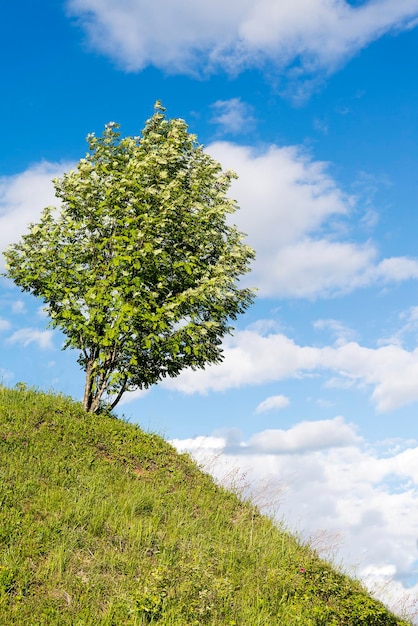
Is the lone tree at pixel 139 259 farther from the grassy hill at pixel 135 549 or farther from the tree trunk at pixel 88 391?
the grassy hill at pixel 135 549

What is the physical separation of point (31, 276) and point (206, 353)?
22.5ft

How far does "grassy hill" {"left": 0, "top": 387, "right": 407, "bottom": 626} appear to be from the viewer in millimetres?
9992

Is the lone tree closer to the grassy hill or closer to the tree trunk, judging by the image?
the tree trunk

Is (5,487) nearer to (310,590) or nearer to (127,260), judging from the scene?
(310,590)

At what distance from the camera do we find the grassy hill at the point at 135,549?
9.99 m

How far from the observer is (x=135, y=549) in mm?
11789

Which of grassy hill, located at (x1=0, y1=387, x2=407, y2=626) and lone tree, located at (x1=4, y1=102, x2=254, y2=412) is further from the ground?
lone tree, located at (x1=4, y1=102, x2=254, y2=412)

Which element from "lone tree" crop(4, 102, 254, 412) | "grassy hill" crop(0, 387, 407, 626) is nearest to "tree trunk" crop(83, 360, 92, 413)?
"lone tree" crop(4, 102, 254, 412)

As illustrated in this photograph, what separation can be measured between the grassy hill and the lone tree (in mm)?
3909

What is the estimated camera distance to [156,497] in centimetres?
1483

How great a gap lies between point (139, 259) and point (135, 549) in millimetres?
10264

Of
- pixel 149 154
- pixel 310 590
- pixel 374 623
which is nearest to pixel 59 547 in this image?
pixel 310 590

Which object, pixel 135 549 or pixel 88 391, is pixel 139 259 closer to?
pixel 88 391

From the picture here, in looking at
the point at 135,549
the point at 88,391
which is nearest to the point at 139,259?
the point at 88,391
